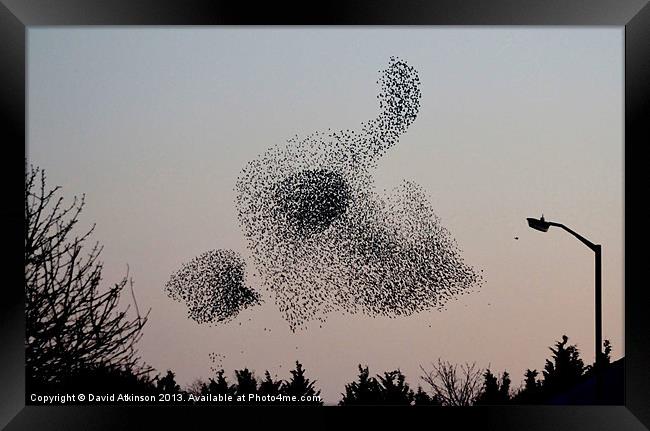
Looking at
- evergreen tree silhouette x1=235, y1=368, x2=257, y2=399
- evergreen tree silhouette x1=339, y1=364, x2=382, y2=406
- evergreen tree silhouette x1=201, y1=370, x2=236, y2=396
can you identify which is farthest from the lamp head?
evergreen tree silhouette x1=201, y1=370, x2=236, y2=396

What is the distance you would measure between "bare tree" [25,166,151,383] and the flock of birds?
371mm

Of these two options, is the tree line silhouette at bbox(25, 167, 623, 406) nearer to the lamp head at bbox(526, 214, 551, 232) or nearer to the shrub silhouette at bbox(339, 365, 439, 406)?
the shrub silhouette at bbox(339, 365, 439, 406)

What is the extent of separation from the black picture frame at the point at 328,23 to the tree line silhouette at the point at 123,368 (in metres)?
0.58

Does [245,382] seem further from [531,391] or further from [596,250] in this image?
[596,250]

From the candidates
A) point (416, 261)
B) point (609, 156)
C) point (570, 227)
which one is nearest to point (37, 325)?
point (416, 261)

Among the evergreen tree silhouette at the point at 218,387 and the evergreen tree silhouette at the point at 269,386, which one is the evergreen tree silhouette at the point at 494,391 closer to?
the evergreen tree silhouette at the point at 269,386

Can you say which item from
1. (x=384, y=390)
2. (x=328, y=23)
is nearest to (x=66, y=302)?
(x=384, y=390)

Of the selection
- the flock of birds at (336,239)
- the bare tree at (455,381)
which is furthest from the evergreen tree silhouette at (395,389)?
the flock of birds at (336,239)

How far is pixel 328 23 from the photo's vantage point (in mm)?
Result: 3451

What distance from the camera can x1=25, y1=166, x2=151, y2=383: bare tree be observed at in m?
3.94

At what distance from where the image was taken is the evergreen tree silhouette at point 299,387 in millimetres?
4016

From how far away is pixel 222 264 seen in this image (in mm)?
3977

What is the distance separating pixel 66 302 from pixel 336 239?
1479 mm

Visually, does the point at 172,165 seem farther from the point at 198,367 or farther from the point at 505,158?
the point at 505,158
